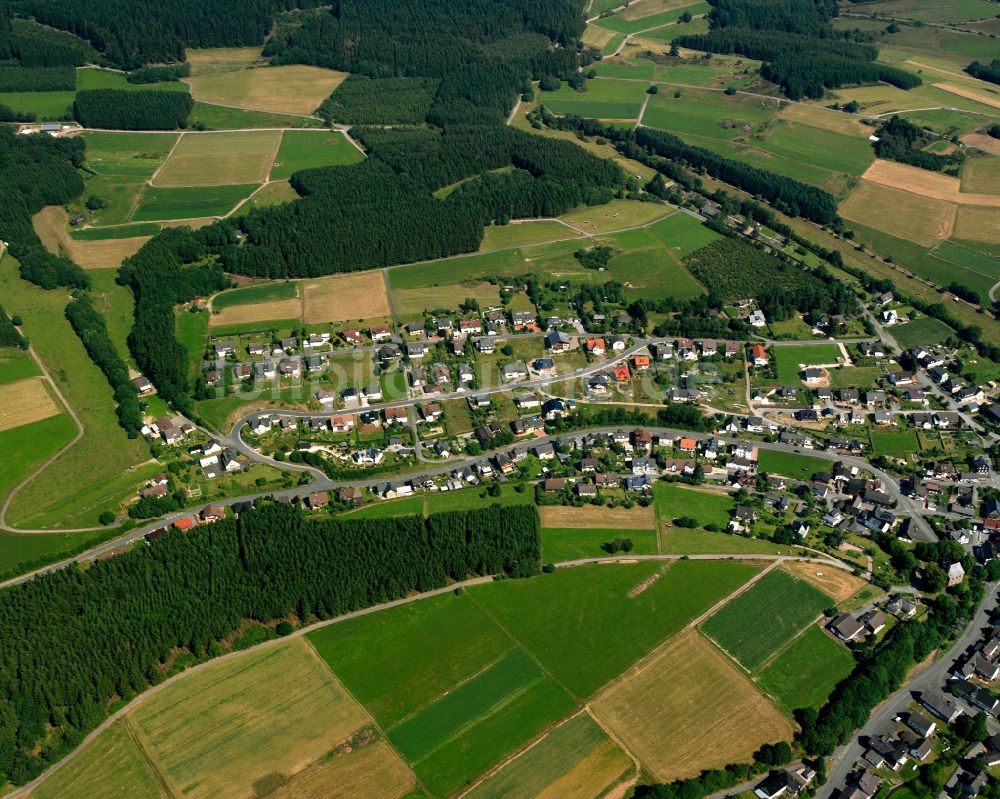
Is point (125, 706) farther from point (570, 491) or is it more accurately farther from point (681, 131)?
point (681, 131)

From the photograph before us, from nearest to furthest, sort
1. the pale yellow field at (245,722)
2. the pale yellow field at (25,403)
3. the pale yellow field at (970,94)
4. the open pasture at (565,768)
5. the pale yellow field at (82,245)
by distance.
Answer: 1. the open pasture at (565,768)
2. the pale yellow field at (245,722)
3. the pale yellow field at (25,403)
4. the pale yellow field at (82,245)
5. the pale yellow field at (970,94)

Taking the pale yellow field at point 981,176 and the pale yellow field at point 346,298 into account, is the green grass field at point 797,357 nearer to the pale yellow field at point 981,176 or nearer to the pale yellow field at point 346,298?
the pale yellow field at point 346,298

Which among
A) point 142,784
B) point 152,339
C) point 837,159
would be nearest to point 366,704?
point 142,784

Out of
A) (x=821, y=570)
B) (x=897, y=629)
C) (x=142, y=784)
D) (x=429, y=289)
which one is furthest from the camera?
(x=429, y=289)

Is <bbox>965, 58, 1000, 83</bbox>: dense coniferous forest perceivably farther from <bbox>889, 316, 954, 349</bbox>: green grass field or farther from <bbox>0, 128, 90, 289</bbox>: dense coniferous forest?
<bbox>0, 128, 90, 289</bbox>: dense coniferous forest

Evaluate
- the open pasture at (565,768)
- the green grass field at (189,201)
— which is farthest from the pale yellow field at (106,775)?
the green grass field at (189,201)

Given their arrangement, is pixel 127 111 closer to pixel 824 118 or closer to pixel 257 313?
pixel 257 313

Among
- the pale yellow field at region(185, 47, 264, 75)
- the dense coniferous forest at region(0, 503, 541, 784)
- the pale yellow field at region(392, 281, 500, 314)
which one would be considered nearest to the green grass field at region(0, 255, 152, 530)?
the dense coniferous forest at region(0, 503, 541, 784)
